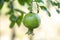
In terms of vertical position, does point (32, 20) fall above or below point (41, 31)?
above

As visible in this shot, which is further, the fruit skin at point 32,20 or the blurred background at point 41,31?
the blurred background at point 41,31

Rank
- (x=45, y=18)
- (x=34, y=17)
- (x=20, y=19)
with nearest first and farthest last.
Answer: (x=34, y=17), (x=20, y=19), (x=45, y=18)

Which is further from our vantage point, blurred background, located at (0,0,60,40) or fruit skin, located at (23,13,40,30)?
blurred background, located at (0,0,60,40)

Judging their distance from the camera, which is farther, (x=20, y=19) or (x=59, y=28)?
(x=59, y=28)

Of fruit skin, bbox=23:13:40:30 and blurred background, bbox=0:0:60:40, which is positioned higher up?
fruit skin, bbox=23:13:40:30

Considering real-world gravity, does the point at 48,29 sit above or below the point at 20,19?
below

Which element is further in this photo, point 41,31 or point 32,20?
point 41,31

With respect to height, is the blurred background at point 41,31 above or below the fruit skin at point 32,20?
below

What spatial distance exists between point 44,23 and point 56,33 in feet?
0.91

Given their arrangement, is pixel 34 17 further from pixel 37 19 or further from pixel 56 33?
pixel 56 33

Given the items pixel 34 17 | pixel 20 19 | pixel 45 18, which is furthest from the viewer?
pixel 45 18

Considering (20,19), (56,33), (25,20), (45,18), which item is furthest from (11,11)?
(56,33)

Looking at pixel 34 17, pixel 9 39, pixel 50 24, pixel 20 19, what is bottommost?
pixel 9 39

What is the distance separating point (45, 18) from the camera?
3291 mm
